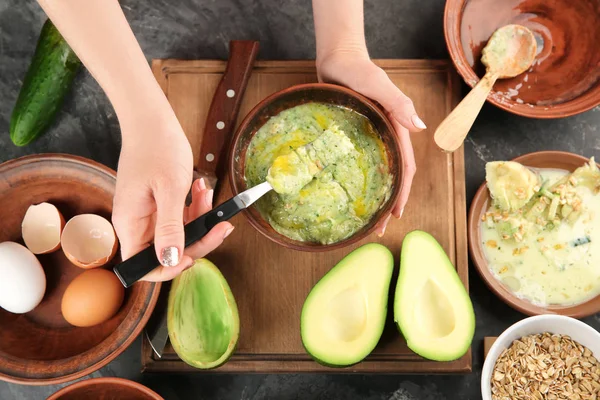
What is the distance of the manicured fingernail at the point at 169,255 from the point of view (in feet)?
3.17

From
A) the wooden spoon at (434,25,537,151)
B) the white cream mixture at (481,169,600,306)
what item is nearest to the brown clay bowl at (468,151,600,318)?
the white cream mixture at (481,169,600,306)

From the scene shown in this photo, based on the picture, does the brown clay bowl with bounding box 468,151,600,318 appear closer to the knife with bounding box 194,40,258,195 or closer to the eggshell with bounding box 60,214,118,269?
the knife with bounding box 194,40,258,195

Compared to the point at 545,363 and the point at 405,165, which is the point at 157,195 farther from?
the point at 545,363

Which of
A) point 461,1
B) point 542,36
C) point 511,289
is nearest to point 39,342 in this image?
point 511,289

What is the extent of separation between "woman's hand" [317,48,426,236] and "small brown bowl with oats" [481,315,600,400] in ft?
1.23

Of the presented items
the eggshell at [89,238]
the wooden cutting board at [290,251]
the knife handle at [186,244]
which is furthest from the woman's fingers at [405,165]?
the eggshell at [89,238]

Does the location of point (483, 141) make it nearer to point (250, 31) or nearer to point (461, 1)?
point (461, 1)

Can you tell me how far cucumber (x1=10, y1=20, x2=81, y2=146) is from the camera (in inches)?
52.4

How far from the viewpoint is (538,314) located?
1259 millimetres

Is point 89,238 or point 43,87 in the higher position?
point 43,87

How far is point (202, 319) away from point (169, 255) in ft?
0.82

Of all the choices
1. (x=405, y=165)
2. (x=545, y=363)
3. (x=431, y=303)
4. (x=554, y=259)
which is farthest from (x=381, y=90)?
(x=545, y=363)

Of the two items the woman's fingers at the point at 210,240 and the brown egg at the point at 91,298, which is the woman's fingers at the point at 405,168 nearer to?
the woman's fingers at the point at 210,240

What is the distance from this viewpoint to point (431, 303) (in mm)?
1182
